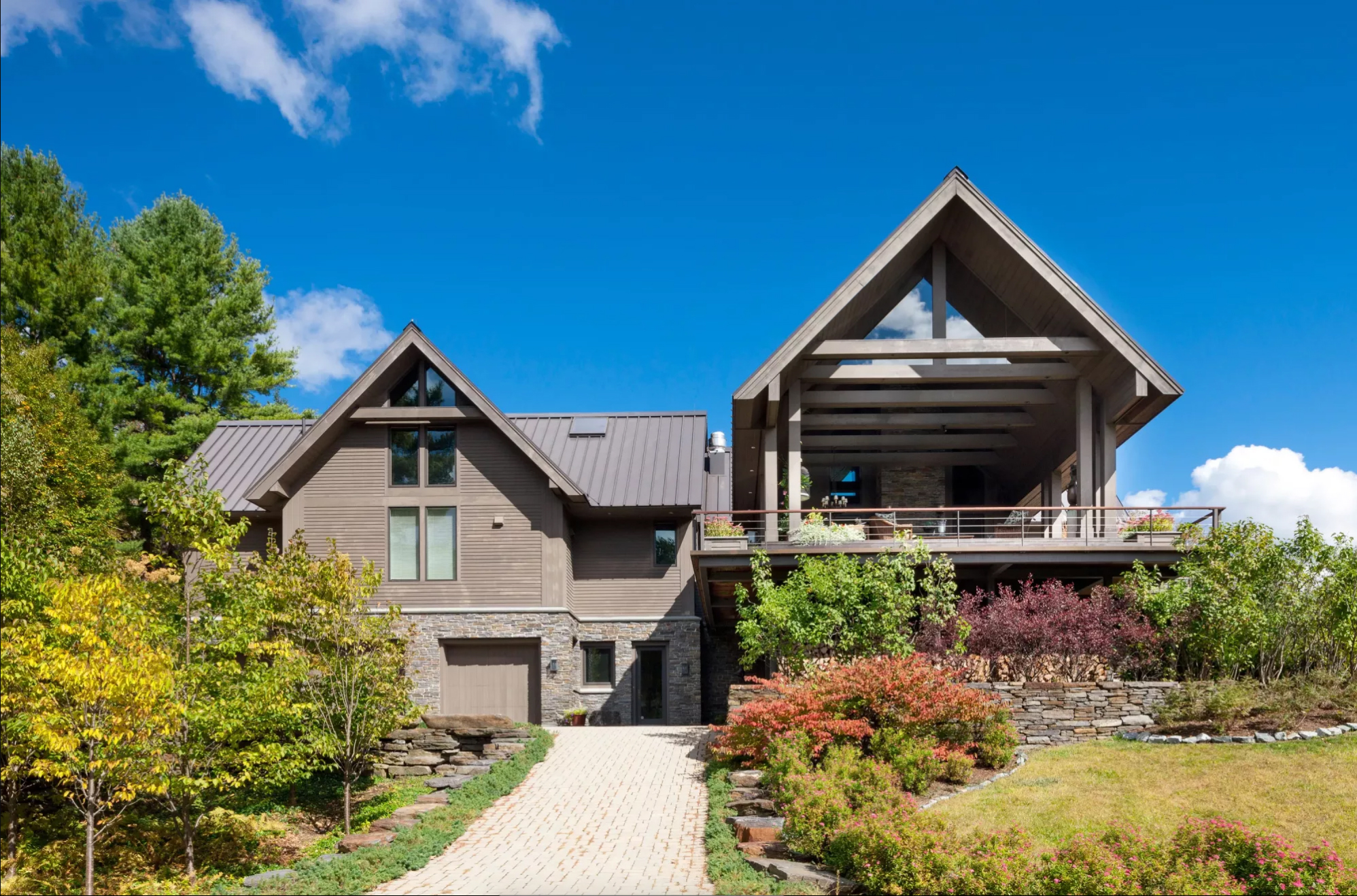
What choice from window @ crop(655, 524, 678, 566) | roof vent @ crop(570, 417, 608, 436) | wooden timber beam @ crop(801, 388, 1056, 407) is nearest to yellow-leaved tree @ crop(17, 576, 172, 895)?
wooden timber beam @ crop(801, 388, 1056, 407)

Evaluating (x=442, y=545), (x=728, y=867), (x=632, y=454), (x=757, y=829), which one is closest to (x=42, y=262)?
(x=442, y=545)

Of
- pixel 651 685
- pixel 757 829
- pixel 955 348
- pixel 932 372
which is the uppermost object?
pixel 955 348

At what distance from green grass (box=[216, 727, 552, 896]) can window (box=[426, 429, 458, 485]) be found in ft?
31.8

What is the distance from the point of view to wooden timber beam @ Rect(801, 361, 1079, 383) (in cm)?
2084

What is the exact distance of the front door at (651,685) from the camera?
936 inches

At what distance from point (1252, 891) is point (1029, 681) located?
27.7 ft

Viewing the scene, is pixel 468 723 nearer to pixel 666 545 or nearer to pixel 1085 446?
pixel 666 545

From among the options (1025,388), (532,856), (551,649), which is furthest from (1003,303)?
(532,856)

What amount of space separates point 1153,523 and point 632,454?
12018 millimetres

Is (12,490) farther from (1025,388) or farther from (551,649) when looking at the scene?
(1025,388)

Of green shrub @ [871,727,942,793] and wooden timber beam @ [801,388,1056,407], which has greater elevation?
wooden timber beam @ [801,388,1056,407]

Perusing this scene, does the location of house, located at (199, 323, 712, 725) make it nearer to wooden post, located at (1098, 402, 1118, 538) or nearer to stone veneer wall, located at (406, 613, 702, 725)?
stone veneer wall, located at (406, 613, 702, 725)

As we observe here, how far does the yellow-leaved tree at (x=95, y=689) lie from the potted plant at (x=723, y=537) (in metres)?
10.6

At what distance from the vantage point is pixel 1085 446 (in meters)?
21.0
